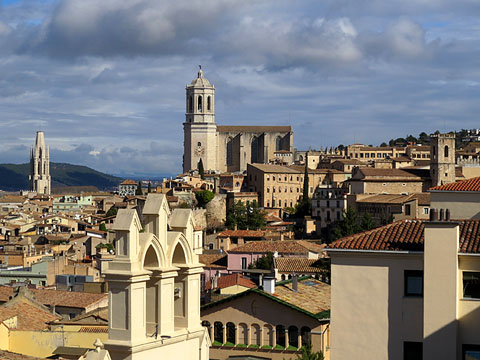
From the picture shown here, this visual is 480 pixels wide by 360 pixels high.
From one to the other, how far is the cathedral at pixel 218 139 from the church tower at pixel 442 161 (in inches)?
2021

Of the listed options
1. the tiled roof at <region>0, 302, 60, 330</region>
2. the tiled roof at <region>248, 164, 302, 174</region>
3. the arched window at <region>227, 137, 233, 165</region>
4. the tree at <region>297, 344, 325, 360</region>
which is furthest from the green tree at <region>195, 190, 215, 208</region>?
the tree at <region>297, 344, 325, 360</region>

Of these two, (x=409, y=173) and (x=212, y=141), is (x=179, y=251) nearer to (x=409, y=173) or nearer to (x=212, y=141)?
(x=409, y=173)

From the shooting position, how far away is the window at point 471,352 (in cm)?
1384

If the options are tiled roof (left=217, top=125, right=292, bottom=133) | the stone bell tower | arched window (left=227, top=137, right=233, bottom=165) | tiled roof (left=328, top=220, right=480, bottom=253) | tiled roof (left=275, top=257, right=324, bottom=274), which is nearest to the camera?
the stone bell tower

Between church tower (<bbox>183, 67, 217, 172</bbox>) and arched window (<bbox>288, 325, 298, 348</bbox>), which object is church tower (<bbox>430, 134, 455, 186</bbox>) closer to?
church tower (<bbox>183, 67, 217, 172</bbox>)

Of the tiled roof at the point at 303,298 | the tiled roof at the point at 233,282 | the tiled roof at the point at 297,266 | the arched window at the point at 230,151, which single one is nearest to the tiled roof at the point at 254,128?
the arched window at the point at 230,151

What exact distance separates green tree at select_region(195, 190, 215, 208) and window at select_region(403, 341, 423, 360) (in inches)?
3410

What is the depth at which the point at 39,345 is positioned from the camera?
24.3 metres

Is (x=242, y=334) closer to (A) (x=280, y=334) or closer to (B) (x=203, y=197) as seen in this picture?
(A) (x=280, y=334)

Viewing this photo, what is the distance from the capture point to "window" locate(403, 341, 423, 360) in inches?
562

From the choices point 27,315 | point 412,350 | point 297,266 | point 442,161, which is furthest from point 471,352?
point 442,161

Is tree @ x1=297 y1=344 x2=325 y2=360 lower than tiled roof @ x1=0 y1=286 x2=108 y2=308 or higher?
higher

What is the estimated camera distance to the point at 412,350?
1434 centimetres

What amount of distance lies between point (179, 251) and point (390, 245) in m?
4.49
